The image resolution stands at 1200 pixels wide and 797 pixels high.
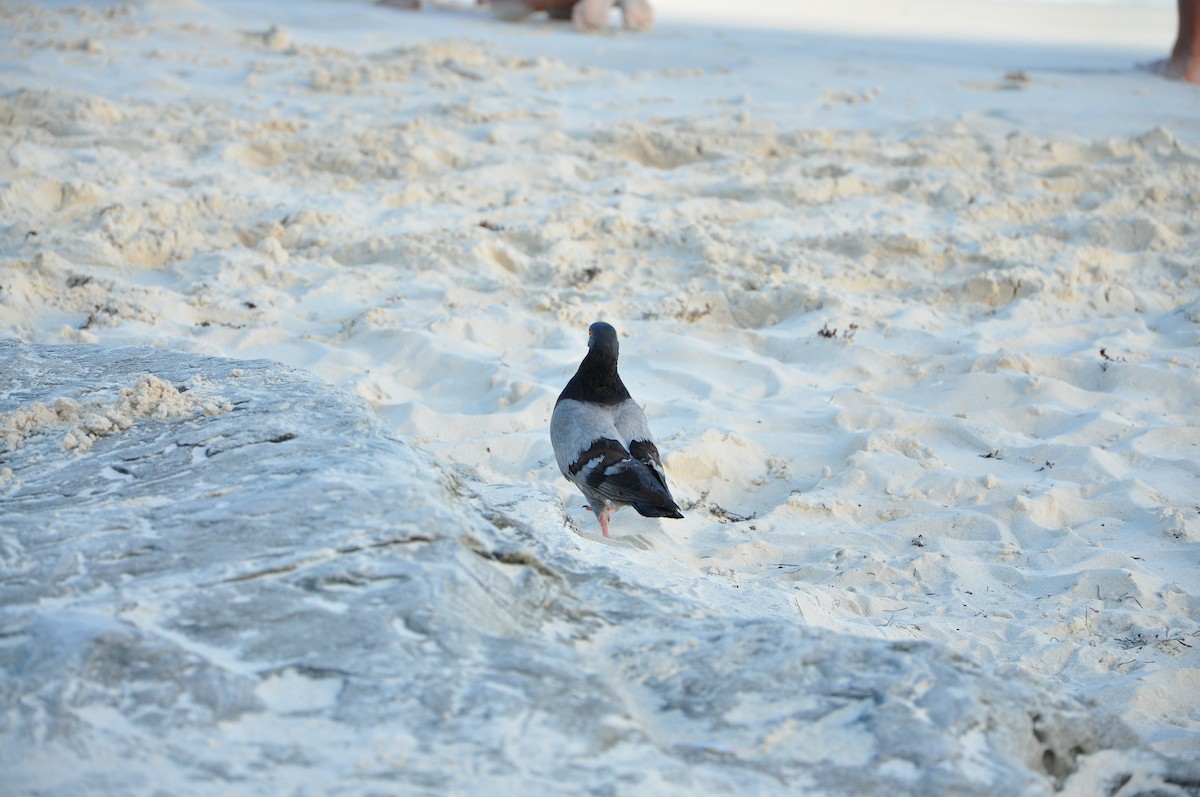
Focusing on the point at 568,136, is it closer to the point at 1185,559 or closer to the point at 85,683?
the point at 1185,559

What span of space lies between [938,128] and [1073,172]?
1.21 m

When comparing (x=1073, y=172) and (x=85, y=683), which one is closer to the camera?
(x=85, y=683)

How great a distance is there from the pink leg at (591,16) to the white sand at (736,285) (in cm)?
247

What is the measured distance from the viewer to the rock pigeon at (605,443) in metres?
3.40

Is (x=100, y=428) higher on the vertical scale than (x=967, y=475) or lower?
higher

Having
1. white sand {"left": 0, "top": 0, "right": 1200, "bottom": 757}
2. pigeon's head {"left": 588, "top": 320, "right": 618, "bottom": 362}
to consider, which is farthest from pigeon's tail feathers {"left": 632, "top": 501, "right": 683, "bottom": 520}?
pigeon's head {"left": 588, "top": 320, "right": 618, "bottom": 362}

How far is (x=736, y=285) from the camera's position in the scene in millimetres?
5375

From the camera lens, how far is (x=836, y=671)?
1.81 m

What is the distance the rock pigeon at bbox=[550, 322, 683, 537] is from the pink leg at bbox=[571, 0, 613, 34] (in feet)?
27.3

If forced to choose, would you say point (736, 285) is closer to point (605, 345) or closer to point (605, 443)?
point (605, 345)

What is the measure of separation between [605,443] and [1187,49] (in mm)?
8682

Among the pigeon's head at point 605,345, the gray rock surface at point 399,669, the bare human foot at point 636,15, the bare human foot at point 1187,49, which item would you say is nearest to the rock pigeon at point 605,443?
the pigeon's head at point 605,345

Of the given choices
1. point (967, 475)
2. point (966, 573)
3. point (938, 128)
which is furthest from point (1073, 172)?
point (966, 573)

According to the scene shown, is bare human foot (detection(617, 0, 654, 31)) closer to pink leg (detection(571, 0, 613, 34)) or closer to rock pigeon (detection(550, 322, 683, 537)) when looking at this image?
pink leg (detection(571, 0, 613, 34))
